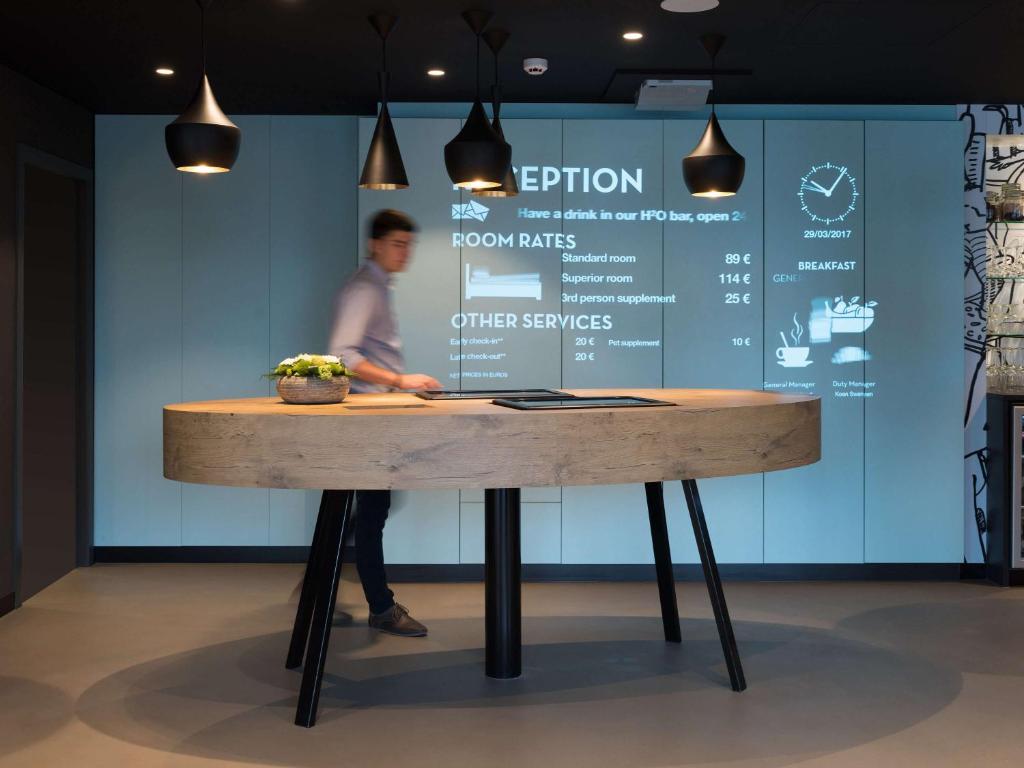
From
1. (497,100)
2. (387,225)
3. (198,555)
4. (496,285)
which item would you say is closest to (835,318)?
(496,285)

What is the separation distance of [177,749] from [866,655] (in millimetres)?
2516

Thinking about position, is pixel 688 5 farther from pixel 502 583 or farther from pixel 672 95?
pixel 502 583

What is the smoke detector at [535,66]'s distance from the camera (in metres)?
4.71

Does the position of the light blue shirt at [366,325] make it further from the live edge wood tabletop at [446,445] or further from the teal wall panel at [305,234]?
the teal wall panel at [305,234]

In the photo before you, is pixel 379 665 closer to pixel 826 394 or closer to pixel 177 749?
pixel 177 749

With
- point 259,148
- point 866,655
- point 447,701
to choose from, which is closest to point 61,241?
point 259,148

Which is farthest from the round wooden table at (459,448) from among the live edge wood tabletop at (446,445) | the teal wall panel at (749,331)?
the teal wall panel at (749,331)

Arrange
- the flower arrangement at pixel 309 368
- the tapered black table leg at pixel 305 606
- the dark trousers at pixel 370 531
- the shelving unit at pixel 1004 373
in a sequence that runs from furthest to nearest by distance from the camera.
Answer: the shelving unit at pixel 1004 373 < the dark trousers at pixel 370 531 < the tapered black table leg at pixel 305 606 < the flower arrangement at pixel 309 368

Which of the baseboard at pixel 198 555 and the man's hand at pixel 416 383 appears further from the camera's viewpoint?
the baseboard at pixel 198 555

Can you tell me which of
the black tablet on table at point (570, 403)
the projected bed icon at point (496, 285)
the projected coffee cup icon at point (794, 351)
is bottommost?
the black tablet on table at point (570, 403)

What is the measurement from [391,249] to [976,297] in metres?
3.36

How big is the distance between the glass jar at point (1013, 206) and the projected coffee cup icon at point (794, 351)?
1362 mm

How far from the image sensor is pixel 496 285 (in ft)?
17.7

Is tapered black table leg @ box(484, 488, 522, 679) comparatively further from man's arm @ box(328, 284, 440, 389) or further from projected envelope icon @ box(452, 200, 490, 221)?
projected envelope icon @ box(452, 200, 490, 221)
